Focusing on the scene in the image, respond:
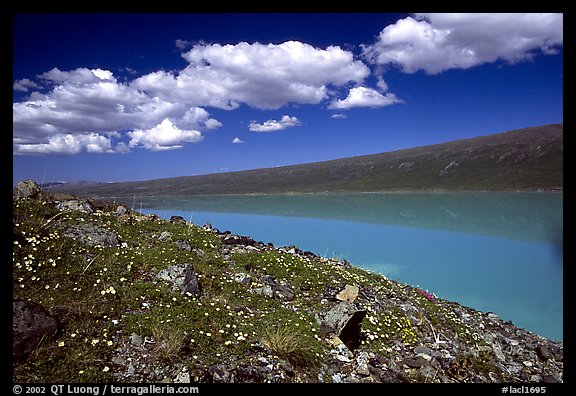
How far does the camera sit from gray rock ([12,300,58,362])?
5.32m

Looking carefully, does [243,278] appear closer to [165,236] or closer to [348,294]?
[348,294]

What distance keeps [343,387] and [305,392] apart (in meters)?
0.69

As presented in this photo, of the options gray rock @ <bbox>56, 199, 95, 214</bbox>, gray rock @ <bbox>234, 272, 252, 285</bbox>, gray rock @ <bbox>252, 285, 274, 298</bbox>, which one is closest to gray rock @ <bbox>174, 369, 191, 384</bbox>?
gray rock @ <bbox>252, 285, 274, 298</bbox>

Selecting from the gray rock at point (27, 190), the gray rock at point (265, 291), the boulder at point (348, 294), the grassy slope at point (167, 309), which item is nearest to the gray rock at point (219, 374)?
the grassy slope at point (167, 309)

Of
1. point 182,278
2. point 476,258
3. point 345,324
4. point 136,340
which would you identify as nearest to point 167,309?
point 136,340

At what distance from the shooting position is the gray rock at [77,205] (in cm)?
1270

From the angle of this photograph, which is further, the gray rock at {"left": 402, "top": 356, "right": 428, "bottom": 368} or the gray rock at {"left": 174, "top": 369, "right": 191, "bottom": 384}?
the gray rock at {"left": 402, "top": 356, "right": 428, "bottom": 368}

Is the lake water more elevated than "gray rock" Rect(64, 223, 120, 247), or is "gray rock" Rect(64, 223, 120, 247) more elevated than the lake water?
"gray rock" Rect(64, 223, 120, 247)

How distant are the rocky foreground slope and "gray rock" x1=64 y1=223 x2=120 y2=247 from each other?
0.15 feet

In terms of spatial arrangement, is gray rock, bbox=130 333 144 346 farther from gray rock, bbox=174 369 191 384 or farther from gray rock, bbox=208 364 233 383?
gray rock, bbox=208 364 233 383

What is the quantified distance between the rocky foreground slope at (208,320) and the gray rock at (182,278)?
32 millimetres

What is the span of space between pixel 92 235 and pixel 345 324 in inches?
325
